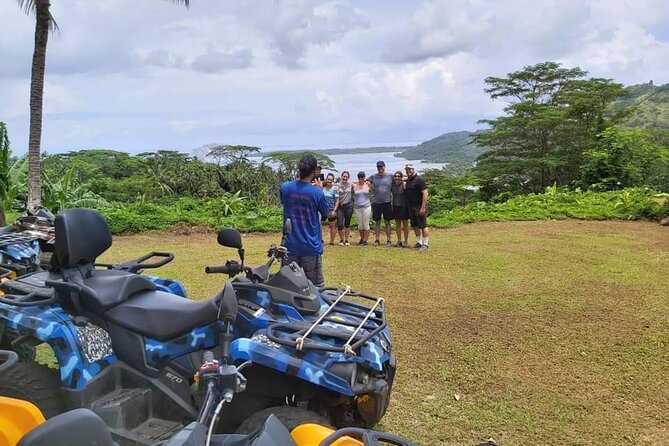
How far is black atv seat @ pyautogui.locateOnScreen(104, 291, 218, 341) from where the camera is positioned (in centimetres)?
298

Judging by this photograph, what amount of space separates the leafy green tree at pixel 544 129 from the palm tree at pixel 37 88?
17880 millimetres

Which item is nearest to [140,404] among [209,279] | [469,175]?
[209,279]

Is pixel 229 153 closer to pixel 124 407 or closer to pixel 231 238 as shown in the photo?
pixel 231 238

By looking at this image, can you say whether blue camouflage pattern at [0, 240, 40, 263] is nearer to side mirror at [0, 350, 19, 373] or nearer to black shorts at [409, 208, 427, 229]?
side mirror at [0, 350, 19, 373]

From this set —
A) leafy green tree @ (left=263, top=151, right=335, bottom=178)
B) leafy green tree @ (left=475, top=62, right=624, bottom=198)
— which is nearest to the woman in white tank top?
leafy green tree @ (left=475, top=62, right=624, bottom=198)

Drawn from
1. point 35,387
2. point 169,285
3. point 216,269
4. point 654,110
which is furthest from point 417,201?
point 654,110

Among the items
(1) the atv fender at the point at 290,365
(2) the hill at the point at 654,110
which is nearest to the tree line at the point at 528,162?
(2) the hill at the point at 654,110

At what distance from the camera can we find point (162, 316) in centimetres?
305

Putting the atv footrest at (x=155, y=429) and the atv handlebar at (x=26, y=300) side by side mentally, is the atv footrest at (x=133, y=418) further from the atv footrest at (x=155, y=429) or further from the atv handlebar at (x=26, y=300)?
the atv handlebar at (x=26, y=300)

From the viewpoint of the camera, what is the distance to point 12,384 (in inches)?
114

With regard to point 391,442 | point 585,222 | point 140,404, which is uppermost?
point 391,442

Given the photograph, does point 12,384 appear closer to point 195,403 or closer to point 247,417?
point 195,403

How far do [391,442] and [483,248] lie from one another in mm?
9141

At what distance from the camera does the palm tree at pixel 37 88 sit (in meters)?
9.55
